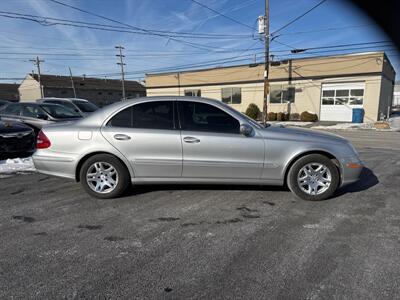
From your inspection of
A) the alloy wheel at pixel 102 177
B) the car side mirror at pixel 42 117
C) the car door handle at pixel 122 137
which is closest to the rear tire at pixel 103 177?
the alloy wheel at pixel 102 177

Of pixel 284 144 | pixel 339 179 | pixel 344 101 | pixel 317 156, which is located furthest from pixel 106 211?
pixel 344 101

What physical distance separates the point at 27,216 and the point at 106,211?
1.02 meters

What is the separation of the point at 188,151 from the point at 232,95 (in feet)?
85.5

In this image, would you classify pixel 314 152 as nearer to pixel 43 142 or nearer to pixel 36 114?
pixel 43 142

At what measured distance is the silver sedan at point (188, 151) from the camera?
405cm

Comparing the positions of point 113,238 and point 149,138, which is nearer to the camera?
point 113,238

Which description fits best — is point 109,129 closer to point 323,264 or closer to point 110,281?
point 110,281

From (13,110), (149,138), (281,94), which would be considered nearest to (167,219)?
(149,138)

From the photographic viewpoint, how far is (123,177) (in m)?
4.18

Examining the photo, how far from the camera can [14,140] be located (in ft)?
22.9

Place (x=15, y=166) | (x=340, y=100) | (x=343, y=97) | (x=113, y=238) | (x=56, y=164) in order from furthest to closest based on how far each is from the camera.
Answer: (x=340, y=100)
(x=343, y=97)
(x=15, y=166)
(x=56, y=164)
(x=113, y=238)

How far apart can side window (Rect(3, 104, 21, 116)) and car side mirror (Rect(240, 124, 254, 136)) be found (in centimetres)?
862

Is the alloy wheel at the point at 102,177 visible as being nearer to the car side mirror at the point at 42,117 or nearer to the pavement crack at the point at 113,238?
the pavement crack at the point at 113,238

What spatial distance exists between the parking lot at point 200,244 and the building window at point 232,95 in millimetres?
24902
